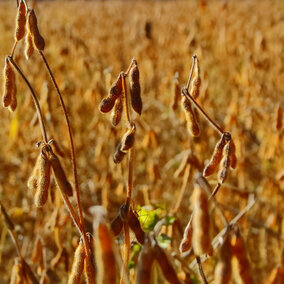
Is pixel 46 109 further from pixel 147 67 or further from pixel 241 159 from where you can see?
pixel 147 67

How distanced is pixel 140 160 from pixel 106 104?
220cm

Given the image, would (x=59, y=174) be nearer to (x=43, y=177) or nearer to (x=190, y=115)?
(x=43, y=177)

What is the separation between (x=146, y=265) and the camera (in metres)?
0.78

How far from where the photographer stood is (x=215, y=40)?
545 centimetres

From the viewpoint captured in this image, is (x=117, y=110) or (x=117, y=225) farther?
(x=117, y=110)

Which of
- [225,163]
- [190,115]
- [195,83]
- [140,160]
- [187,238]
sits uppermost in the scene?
[140,160]

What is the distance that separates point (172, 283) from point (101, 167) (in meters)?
2.42

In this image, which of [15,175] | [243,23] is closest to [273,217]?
[15,175]

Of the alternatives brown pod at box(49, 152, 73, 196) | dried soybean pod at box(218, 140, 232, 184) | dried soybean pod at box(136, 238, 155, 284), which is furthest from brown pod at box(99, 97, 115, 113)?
dried soybean pod at box(136, 238, 155, 284)

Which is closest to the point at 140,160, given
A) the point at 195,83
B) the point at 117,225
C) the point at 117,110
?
the point at 195,83

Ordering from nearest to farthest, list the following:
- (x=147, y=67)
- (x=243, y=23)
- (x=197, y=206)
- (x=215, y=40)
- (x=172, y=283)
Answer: (x=197, y=206) → (x=172, y=283) → (x=147, y=67) → (x=215, y=40) → (x=243, y=23)

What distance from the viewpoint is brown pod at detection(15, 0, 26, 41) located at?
47.9 inches

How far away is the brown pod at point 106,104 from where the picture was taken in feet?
3.82

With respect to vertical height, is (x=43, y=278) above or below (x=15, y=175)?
below
